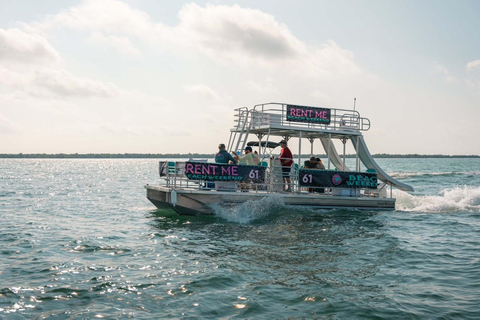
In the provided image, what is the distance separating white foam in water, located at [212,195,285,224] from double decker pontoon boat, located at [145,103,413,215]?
18 centimetres

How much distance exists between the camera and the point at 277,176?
18047 mm

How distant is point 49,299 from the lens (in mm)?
8078

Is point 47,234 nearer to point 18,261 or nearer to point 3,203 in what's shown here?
point 18,261

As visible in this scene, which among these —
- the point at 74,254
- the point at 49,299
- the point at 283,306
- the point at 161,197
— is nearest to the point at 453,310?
the point at 283,306

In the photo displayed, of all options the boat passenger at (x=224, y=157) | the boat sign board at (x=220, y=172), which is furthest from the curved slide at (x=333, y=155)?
the boat passenger at (x=224, y=157)

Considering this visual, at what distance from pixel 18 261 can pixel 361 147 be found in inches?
545

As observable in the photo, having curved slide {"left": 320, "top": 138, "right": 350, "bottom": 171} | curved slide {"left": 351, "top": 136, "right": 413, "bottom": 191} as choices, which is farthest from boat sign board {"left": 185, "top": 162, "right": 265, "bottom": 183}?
curved slide {"left": 351, "top": 136, "right": 413, "bottom": 191}

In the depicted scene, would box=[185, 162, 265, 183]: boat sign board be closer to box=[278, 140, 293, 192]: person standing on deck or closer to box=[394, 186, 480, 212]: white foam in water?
box=[278, 140, 293, 192]: person standing on deck

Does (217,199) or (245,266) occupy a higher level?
(217,199)

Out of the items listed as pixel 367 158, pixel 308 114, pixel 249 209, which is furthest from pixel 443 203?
pixel 249 209

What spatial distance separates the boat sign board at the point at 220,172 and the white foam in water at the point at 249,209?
962mm

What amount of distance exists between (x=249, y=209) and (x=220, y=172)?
166cm

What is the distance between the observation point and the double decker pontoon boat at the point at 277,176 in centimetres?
1622

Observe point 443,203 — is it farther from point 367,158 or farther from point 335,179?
point 335,179
